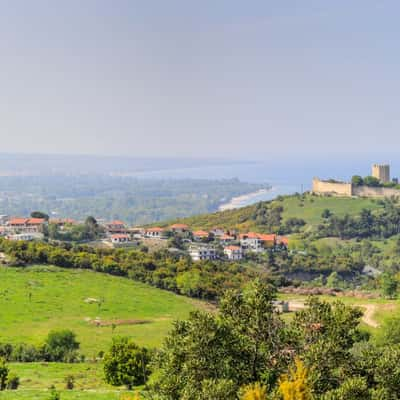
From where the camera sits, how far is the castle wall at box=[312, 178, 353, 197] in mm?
149375

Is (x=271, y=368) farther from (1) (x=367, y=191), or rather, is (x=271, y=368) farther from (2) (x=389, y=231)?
(1) (x=367, y=191)

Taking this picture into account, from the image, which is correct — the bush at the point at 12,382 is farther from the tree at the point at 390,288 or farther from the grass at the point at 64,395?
the tree at the point at 390,288

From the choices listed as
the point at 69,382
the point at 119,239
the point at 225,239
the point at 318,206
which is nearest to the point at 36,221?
the point at 119,239

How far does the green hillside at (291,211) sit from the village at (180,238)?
52.9 feet

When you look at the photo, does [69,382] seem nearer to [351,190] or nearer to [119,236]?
[119,236]

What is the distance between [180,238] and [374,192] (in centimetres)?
5718

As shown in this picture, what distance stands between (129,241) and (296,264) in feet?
82.0

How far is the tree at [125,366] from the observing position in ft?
104

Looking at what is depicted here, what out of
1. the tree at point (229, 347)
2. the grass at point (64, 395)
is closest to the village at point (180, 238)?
the grass at point (64, 395)

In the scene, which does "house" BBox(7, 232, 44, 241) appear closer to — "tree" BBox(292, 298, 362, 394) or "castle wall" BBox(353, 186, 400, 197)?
A: "tree" BBox(292, 298, 362, 394)

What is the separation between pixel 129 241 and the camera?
332 feet

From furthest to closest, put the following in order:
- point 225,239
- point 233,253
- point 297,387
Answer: point 225,239 → point 233,253 → point 297,387

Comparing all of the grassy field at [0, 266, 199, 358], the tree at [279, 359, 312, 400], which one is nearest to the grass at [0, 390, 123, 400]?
the tree at [279, 359, 312, 400]

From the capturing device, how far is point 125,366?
104ft
